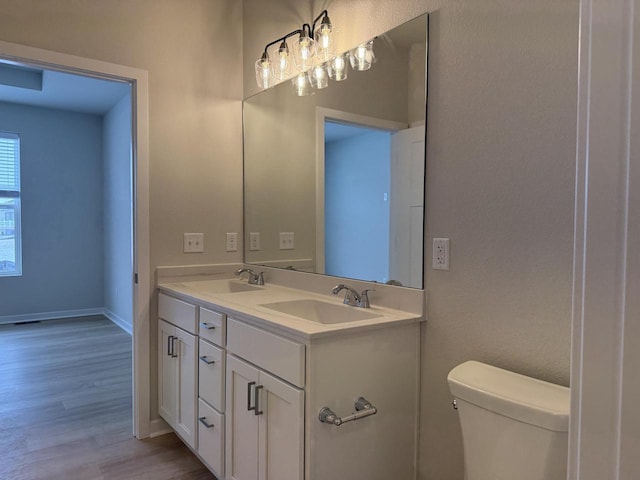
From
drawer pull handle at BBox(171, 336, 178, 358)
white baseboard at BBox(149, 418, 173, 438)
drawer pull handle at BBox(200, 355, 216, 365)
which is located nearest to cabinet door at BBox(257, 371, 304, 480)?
drawer pull handle at BBox(200, 355, 216, 365)

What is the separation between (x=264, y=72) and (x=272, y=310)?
4.63 ft

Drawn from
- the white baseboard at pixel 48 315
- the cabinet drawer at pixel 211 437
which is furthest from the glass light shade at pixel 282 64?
the white baseboard at pixel 48 315

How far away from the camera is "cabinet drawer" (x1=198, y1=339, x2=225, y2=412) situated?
1.92m

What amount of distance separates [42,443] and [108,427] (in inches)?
13.1

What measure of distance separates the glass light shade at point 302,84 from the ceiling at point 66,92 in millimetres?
2599

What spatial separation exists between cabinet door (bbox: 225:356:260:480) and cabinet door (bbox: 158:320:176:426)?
648 millimetres

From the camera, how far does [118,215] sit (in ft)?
17.3

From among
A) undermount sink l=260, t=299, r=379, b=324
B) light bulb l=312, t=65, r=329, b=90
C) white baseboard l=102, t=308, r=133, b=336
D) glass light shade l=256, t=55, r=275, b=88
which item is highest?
glass light shade l=256, t=55, r=275, b=88

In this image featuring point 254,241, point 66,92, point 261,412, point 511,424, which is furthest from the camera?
point 66,92

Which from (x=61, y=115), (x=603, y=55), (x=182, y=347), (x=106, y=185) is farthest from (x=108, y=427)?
(x=61, y=115)

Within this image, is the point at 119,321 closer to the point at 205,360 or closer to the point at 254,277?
the point at 254,277

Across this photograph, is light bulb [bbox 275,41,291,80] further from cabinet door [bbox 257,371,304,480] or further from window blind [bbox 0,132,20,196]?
window blind [bbox 0,132,20,196]

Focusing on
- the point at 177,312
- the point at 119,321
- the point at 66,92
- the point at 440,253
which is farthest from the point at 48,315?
the point at 440,253

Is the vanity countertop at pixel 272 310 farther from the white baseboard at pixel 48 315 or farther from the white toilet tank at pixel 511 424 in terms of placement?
the white baseboard at pixel 48 315
